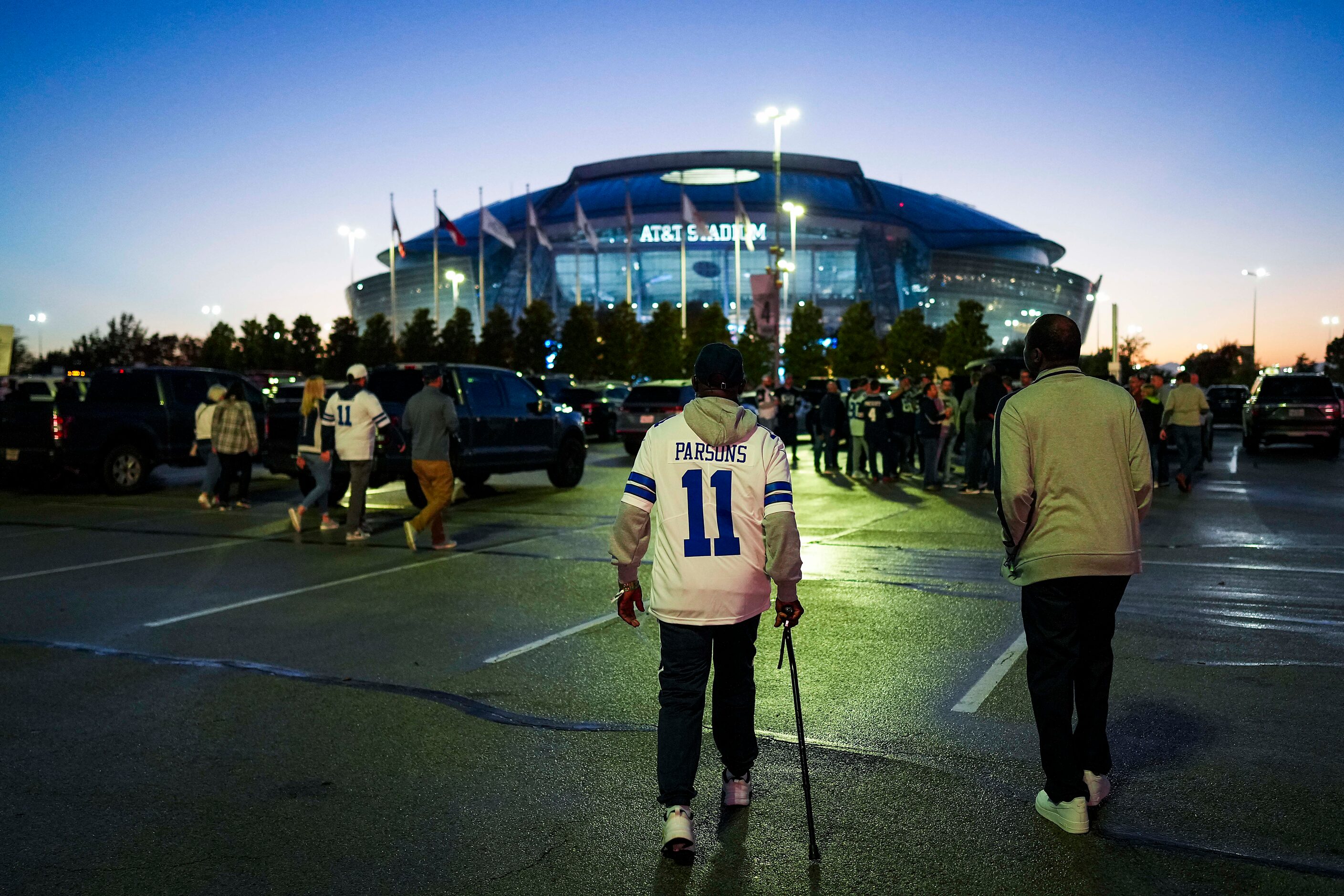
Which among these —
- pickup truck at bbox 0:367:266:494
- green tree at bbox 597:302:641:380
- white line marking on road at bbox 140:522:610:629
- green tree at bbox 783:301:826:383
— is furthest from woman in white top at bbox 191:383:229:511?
green tree at bbox 783:301:826:383

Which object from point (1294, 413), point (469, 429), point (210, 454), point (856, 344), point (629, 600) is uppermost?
point (856, 344)

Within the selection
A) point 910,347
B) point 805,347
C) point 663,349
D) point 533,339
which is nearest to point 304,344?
point 533,339

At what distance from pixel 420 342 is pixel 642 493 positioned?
68.7 metres

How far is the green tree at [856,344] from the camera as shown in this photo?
78.6 metres

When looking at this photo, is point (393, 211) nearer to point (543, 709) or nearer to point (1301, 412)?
point (1301, 412)

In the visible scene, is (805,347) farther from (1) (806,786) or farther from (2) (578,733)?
(1) (806,786)

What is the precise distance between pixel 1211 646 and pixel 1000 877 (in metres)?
3.93

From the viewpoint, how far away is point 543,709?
5895 millimetres

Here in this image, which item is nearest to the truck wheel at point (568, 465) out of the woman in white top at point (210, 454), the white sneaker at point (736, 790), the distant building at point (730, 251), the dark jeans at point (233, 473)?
the dark jeans at point (233, 473)

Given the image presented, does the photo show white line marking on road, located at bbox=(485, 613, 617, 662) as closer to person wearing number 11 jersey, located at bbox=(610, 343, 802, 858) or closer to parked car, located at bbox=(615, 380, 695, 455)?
person wearing number 11 jersey, located at bbox=(610, 343, 802, 858)

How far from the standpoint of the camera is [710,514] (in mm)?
4168

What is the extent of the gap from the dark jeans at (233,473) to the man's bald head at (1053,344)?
499 inches

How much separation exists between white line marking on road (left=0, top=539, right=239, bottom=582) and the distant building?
9472 centimetres

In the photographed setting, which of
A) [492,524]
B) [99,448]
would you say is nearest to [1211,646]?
[492,524]
